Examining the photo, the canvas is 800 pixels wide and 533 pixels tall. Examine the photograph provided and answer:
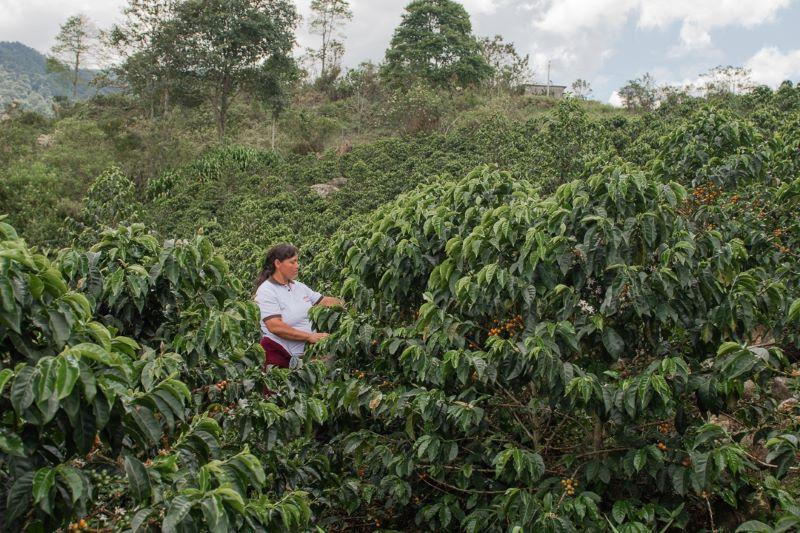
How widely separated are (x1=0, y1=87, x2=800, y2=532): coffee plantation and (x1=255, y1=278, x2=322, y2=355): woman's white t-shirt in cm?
32

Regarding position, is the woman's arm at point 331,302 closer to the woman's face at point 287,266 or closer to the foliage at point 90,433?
the woman's face at point 287,266

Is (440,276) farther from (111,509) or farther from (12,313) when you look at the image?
(12,313)

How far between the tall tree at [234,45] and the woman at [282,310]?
1890 cm

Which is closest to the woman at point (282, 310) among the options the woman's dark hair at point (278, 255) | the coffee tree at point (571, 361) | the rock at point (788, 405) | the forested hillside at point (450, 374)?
the woman's dark hair at point (278, 255)

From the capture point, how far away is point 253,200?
16.9 m

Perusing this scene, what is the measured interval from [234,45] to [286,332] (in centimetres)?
1975

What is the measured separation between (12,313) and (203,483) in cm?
69

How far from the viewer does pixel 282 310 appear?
4.31 meters

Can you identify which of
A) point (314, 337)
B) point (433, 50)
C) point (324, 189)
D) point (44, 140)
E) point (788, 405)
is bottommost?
point (314, 337)

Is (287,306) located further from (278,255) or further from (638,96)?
(638,96)

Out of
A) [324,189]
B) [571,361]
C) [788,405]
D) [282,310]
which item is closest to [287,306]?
[282,310]

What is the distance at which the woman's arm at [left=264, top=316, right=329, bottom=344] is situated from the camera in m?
4.13

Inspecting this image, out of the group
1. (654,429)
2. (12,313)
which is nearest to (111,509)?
(12,313)

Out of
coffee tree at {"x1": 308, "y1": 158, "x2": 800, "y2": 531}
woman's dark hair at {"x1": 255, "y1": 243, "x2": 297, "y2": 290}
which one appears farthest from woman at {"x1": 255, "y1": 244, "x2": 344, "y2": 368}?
coffee tree at {"x1": 308, "y1": 158, "x2": 800, "y2": 531}
